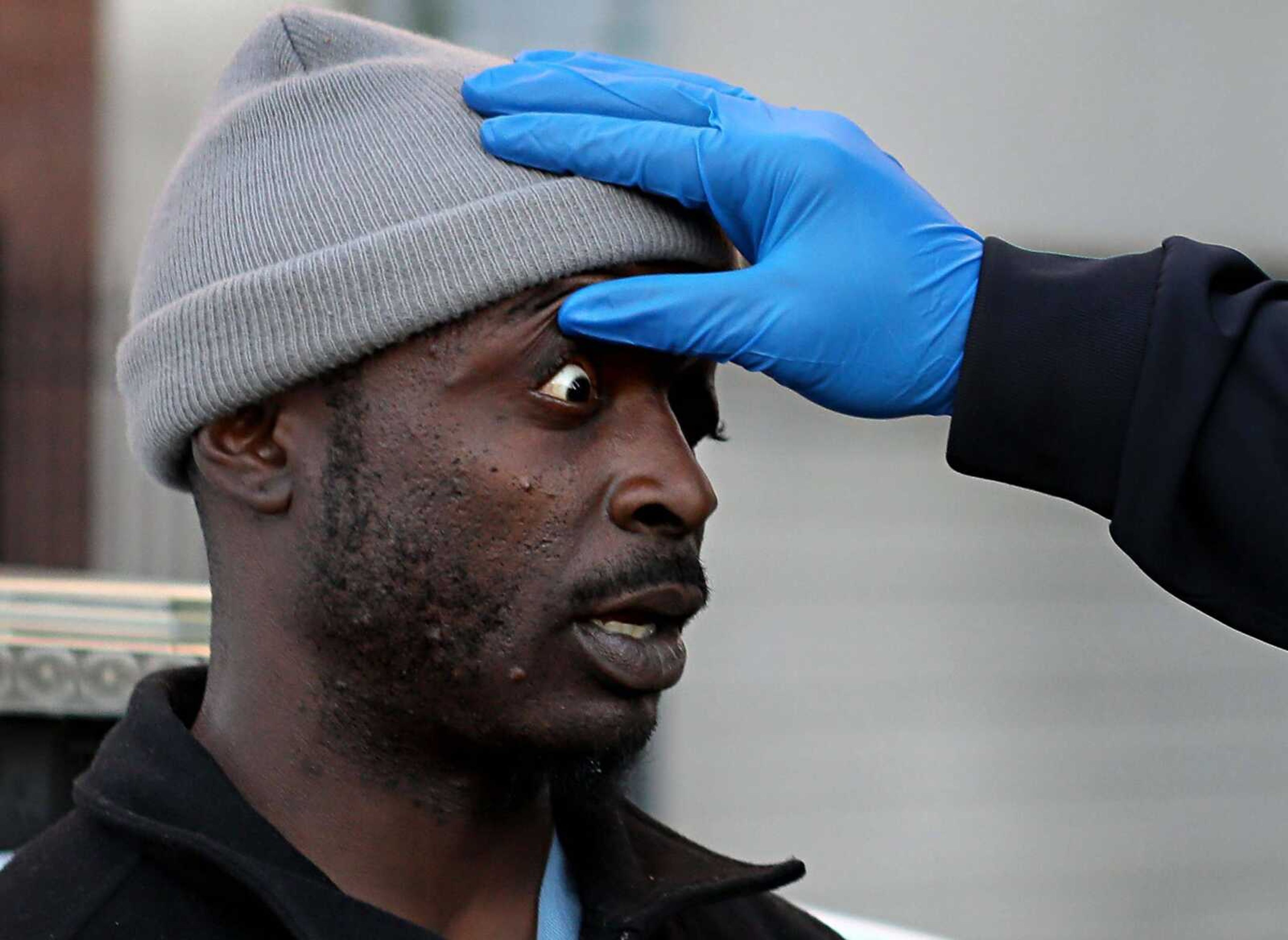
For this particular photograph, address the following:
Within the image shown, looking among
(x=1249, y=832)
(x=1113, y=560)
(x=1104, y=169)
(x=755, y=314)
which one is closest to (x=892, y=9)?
(x=1104, y=169)

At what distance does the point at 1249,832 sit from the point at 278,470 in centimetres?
575

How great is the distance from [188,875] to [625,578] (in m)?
0.63

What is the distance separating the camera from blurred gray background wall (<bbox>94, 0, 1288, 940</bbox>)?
19.4 feet

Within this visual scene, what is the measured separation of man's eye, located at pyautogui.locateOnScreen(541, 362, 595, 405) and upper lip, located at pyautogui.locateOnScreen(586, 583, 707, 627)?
0.26 metres

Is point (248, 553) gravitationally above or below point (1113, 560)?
above

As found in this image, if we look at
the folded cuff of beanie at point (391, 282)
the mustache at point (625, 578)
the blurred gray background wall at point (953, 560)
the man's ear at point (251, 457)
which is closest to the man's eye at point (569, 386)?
the folded cuff of beanie at point (391, 282)

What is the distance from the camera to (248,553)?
2.20 m

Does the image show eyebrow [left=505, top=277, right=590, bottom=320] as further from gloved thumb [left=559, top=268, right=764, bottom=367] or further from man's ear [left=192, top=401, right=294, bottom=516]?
man's ear [left=192, top=401, right=294, bottom=516]

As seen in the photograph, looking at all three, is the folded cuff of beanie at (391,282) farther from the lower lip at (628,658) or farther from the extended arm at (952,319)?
the lower lip at (628,658)

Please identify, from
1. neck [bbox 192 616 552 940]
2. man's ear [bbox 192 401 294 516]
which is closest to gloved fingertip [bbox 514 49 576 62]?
man's ear [bbox 192 401 294 516]

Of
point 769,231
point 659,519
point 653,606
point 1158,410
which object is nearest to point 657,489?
point 659,519

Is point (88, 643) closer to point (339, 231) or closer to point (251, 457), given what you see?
point (251, 457)

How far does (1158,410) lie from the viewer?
1966mm

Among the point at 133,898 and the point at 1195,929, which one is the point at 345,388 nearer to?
the point at 133,898
